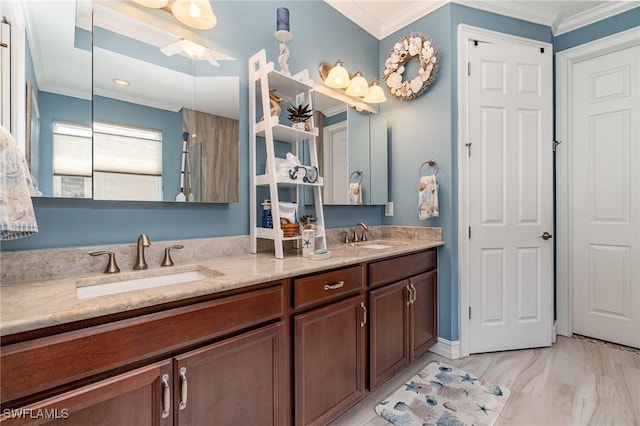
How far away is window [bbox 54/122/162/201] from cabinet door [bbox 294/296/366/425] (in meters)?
0.97

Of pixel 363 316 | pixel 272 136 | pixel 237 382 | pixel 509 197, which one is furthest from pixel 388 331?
pixel 509 197

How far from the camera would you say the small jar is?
1.79 m

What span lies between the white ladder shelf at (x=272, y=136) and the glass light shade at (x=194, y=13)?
31cm

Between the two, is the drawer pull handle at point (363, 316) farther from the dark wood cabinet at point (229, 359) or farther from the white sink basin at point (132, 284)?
the white sink basin at point (132, 284)

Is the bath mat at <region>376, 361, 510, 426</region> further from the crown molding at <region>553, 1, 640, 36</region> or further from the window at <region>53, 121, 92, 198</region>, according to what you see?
the crown molding at <region>553, 1, 640, 36</region>

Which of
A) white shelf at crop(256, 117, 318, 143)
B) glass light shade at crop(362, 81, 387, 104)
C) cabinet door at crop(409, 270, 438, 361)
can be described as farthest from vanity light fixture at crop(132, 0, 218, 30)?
cabinet door at crop(409, 270, 438, 361)

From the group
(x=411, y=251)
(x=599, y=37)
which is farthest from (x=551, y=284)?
(x=599, y=37)

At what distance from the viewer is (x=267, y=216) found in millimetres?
1811

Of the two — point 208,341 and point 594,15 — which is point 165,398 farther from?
point 594,15

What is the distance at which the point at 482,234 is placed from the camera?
7.75 feet

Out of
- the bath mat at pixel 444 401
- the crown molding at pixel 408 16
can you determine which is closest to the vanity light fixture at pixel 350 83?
the crown molding at pixel 408 16

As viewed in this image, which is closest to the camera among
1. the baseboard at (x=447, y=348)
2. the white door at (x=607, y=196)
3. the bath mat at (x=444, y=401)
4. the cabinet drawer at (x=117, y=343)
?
the cabinet drawer at (x=117, y=343)

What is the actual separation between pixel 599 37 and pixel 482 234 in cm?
193

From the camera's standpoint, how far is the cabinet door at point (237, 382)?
39.3 inches
